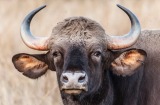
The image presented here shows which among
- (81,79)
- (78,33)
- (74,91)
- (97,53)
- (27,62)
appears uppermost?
(78,33)

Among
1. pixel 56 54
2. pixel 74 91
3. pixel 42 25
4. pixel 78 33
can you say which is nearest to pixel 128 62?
pixel 78 33

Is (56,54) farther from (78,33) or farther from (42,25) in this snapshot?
(42,25)

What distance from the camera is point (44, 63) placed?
35.8 ft

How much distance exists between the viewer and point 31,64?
10945 millimetres

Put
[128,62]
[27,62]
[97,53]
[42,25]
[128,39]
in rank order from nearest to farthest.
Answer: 1. [97,53]
2. [128,39]
3. [128,62]
4. [27,62]
5. [42,25]

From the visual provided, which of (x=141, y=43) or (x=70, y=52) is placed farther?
(x=141, y=43)

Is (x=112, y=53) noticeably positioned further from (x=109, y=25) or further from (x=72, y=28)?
(x=109, y=25)

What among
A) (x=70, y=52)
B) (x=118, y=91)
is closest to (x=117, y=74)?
(x=118, y=91)

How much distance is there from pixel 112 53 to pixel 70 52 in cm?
77

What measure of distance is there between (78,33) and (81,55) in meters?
→ 0.41

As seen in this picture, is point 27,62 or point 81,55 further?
point 27,62

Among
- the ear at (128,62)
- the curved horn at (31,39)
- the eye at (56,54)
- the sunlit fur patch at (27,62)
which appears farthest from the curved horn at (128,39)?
the sunlit fur patch at (27,62)

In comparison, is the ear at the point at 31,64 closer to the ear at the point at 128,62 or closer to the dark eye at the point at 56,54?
the dark eye at the point at 56,54

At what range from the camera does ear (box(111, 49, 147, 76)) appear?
1064 centimetres
